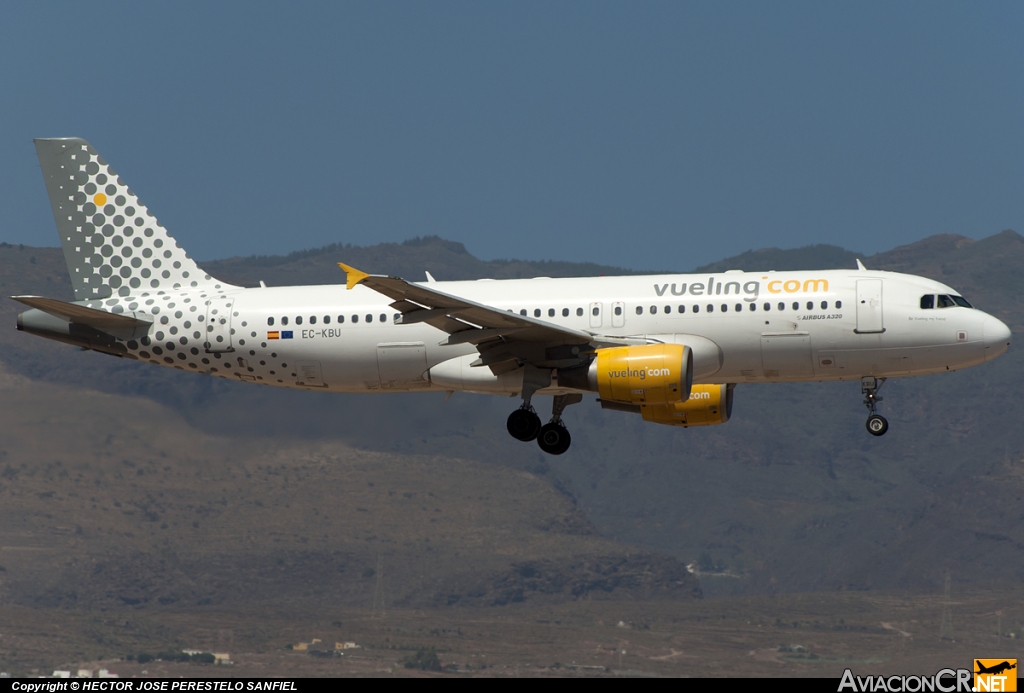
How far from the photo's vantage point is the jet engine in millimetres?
35250

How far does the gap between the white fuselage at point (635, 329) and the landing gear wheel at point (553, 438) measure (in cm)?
107

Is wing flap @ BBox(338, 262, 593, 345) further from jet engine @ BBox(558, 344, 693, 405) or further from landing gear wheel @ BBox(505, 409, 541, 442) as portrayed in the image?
landing gear wheel @ BBox(505, 409, 541, 442)

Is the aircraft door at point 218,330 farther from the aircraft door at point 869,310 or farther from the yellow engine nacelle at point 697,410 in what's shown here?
the aircraft door at point 869,310

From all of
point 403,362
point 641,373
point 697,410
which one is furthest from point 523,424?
→ point 697,410

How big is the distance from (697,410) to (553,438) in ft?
14.2

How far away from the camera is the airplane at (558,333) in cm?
3656

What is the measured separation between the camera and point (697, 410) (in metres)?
40.1

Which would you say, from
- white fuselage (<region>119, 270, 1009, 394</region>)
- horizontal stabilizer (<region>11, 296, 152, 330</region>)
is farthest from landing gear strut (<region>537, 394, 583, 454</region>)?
horizontal stabilizer (<region>11, 296, 152, 330</region>)

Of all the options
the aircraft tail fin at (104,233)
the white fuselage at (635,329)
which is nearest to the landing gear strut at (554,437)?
the white fuselage at (635,329)

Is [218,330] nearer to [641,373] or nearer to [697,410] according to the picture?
[641,373]

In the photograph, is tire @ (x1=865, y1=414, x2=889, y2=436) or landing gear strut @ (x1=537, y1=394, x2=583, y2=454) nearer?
tire @ (x1=865, y1=414, x2=889, y2=436)

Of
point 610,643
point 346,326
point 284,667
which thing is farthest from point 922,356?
point 610,643

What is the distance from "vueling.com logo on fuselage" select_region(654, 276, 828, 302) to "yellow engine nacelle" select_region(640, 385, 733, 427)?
3742mm

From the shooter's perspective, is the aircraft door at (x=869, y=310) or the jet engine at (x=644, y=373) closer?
the jet engine at (x=644, y=373)
